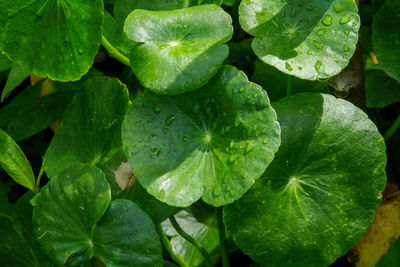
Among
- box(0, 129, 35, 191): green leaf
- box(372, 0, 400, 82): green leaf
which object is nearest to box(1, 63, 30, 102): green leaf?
box(0, 129, 35, 191): green leaf

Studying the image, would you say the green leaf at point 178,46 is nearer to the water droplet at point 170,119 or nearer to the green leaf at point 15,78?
the water droplet at point 170,119

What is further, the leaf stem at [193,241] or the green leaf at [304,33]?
the leaf stem at [193,241]

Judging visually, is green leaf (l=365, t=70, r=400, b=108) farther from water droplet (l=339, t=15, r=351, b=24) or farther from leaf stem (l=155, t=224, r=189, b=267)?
leaf stem (l=155, t=224, r=189, b=267)

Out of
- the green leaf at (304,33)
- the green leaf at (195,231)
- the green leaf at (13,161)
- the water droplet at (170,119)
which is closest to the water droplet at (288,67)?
the green leaf at (304,33)

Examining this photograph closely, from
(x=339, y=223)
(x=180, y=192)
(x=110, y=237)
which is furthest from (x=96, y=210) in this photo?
(x=339, y=223)

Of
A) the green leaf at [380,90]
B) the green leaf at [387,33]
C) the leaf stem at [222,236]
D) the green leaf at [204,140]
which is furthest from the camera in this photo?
the green leaf at [380,90]

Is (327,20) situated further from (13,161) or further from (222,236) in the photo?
(13,161)

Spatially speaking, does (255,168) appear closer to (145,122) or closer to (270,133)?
(270,133)

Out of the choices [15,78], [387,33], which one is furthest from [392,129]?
[15,78]
